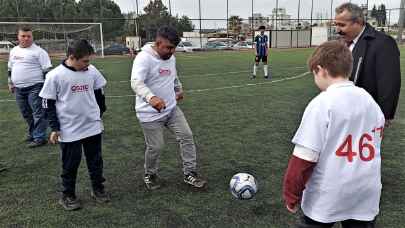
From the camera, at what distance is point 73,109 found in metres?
3.88

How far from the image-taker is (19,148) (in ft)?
20.3

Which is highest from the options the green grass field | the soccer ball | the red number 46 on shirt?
the red number 46 on shirt

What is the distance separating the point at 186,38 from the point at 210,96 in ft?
110

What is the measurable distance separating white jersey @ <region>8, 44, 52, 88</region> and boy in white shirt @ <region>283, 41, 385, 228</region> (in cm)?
519

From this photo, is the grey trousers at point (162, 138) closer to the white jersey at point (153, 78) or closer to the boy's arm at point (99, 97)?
the white jersey at point (153, 78)

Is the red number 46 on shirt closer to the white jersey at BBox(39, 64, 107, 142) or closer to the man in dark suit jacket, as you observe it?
the man in dark suit jacket

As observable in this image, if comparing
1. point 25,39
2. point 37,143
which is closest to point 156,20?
point 25,39

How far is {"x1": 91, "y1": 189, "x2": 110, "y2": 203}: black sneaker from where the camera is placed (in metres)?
4.19

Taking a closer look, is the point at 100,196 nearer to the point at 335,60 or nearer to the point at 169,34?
the point at 169,34

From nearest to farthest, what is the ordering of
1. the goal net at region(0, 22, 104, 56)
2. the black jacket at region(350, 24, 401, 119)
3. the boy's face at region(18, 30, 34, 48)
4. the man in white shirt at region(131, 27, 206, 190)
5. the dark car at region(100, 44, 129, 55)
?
the black jacket at region(350, 24, 401, 119) < the man in white shirt at region(131, 27, 206, 190) < the boy's face at region(18, 30, 34, 48) < the goal net at region(0, 22, 104, 56) < the dark car at region(100, 44, 129, 55)

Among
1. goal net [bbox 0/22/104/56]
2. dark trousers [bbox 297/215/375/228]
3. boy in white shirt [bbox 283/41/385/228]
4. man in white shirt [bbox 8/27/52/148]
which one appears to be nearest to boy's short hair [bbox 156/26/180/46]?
boy in white shirt [bbox 283/41/385/228]

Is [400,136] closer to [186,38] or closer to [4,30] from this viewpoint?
[4,30]

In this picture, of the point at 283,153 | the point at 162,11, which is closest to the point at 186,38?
the point at 162,11

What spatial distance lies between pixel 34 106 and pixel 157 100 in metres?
3.32
